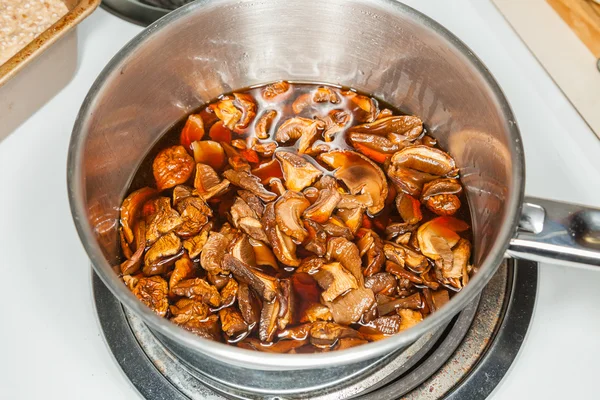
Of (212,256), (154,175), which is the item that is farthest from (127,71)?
(212,256)

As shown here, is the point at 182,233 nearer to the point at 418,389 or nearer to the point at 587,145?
the point at 418,389

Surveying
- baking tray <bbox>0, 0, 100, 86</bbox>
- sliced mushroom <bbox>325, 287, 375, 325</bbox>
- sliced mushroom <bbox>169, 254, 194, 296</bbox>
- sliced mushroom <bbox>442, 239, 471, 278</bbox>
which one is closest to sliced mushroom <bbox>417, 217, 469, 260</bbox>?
sliced mushroom <bbox>442, 239, 471, 278</bbox>

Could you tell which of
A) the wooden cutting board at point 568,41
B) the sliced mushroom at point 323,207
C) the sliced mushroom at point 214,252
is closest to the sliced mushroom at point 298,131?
the sliced mushroom at point 323,207

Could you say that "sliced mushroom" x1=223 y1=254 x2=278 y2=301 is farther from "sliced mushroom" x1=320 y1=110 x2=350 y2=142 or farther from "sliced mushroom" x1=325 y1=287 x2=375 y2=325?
"sliced mushroom" x1=320 y1=110 x2=350 y2=142

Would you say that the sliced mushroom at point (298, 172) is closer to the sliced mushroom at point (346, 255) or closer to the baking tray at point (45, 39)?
the sliced mushroom at point (346, 255)

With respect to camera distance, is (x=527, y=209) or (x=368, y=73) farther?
(x=368, y=73)

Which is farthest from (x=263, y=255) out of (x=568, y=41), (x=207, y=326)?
(x=568, y=41)

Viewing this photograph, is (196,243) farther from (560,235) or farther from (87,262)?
(560,235)
